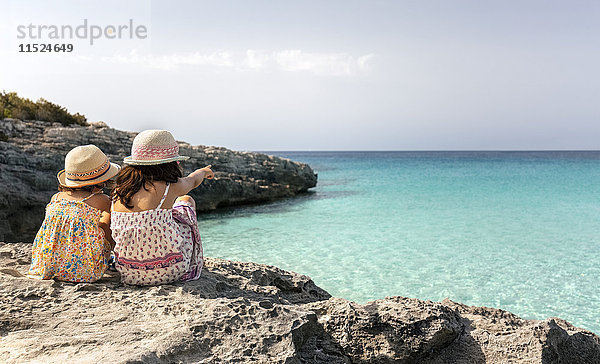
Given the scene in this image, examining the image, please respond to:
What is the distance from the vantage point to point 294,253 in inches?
344

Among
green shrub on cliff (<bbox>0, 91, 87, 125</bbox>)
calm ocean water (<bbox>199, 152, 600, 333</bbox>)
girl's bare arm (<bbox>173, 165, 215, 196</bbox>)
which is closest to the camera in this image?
girl's bare arm (<bbox>173, 165, 215, 196</bbox>)

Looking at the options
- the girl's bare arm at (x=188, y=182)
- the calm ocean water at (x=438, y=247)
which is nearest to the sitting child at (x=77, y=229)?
the girl's bare arm at (x=188, y=182)

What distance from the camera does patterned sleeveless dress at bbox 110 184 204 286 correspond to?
3105 millimetres

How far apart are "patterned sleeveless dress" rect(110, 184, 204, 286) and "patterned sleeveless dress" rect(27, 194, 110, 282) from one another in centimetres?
21

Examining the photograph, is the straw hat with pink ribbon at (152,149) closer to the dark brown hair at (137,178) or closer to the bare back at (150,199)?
the dark brown hair at (137,178)

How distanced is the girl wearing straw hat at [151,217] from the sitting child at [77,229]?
0.22m

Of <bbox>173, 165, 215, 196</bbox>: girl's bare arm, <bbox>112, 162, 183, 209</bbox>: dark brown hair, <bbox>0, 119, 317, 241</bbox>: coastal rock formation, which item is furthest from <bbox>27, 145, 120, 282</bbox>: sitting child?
<bbox>0, 119, 317, 241</bbox>: coastal rock formation

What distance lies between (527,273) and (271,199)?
11.4 metres

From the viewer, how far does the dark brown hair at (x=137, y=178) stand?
10.3 ft

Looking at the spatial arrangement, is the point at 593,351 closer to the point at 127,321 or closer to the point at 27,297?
the point at 127,321

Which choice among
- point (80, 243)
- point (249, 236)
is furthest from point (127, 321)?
point (249, 236)

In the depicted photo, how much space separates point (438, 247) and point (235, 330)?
752 centimetres

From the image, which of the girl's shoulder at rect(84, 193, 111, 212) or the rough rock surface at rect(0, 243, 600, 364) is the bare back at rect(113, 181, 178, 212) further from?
the rough rock surface at rect(0, 243, 600, 364)

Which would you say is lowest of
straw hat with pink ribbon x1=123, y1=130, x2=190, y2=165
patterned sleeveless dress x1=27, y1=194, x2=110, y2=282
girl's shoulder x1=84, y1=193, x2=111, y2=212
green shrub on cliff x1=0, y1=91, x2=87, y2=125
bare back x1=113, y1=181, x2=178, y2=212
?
patterned sleeveless dress x1=27, y1=194, x2=110, y2=282
